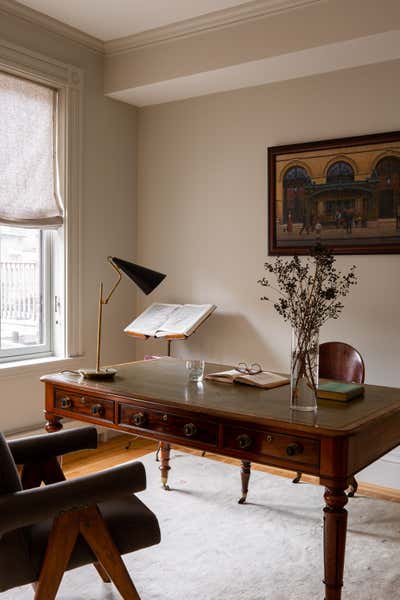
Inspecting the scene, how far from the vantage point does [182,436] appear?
2467 millimetres

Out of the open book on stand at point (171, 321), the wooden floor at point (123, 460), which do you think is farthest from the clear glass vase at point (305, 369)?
the open book on stand at point (171, 321)

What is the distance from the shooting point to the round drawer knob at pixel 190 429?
2410 mm

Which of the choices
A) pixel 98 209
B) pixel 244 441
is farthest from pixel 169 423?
pixel 98 209

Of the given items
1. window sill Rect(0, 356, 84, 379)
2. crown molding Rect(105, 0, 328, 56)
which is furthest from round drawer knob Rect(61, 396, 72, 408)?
crown molding Rect(105, 0, 328, 56)

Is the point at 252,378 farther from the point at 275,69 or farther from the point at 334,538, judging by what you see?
the point at 275,69

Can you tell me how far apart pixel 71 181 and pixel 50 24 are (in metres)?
1.08

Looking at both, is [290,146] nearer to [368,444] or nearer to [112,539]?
→ [368,444]

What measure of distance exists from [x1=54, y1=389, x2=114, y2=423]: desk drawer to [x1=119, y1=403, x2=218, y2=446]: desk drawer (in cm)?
8

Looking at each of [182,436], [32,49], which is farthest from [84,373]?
[32,49]

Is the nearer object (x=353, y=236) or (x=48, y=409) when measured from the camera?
(x=48, y=409)

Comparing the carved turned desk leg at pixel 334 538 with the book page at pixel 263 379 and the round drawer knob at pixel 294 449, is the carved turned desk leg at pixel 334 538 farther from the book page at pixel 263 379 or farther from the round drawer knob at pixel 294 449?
the book page at pixel 263 379

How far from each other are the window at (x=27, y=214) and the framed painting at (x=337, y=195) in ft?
5.36

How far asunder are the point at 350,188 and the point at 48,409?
244cm

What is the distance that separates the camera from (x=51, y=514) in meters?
1.89
